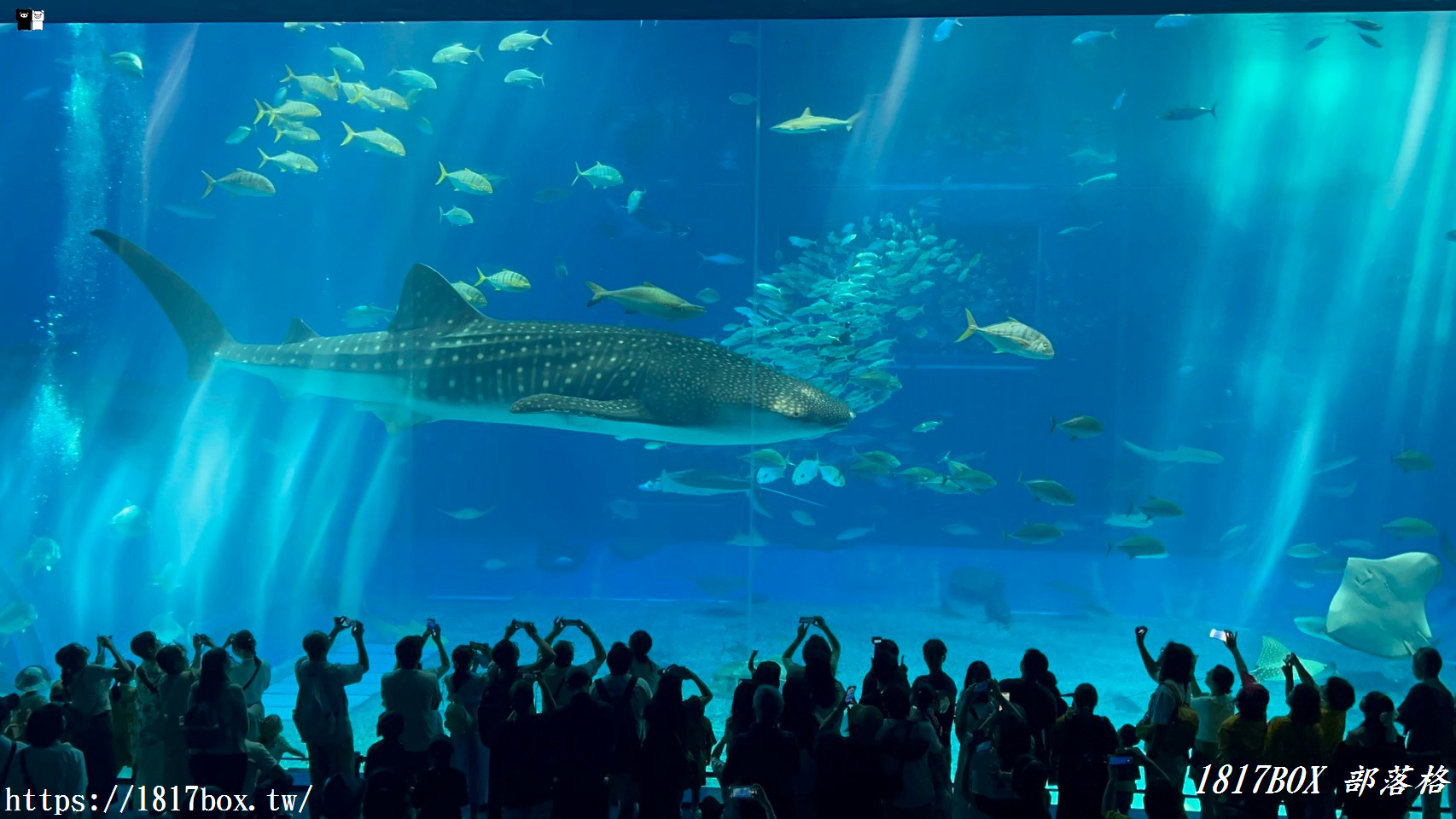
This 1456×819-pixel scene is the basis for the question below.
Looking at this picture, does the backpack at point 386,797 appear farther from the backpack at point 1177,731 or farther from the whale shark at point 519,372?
the whale shark at point 519,372

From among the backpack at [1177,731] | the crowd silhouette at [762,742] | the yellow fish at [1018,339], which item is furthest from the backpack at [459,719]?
the yellow fish at [1018,339]

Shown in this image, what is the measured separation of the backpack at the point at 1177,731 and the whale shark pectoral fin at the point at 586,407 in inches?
148

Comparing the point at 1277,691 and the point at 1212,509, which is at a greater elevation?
the point at 1212,509

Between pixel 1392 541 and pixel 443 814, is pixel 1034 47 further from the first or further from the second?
pixel 443 814

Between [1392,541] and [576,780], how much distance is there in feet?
83.9

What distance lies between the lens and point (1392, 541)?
2211 centimetres

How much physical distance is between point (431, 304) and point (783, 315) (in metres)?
5.62

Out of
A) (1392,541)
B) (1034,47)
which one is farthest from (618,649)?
(1392,541)

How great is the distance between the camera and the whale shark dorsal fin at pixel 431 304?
6.94 metres

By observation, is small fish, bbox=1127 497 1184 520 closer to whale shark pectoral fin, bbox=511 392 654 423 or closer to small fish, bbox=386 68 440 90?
whale shark pectoral fin, bbox=511 392 654 423

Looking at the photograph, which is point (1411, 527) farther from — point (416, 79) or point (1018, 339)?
point (416, 79)

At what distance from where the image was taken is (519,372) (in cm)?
662

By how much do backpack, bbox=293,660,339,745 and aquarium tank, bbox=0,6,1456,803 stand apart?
22.6ft

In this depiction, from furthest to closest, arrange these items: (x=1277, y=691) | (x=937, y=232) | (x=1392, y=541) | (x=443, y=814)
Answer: (x=1392, y=541), (x=937, y=232), (x=1277, y=691), (x=443, y=814)
